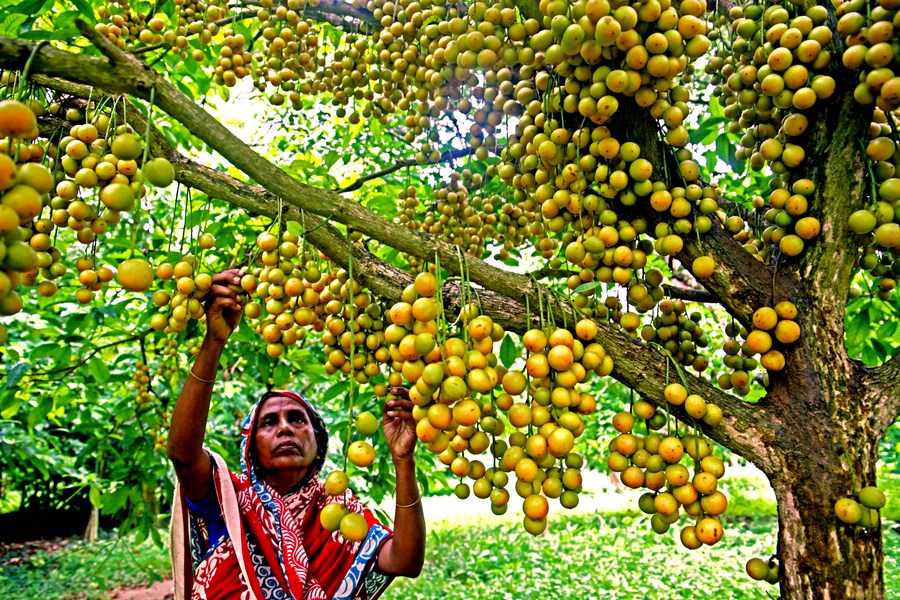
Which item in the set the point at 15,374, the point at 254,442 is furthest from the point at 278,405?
the point at 15,374

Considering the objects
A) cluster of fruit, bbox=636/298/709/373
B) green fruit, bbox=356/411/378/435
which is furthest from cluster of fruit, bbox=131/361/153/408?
cluster of fruit, bbox=636/298/709/373

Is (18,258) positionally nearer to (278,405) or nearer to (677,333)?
(677,333)

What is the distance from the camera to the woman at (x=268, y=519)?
2.05 m

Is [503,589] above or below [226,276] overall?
below

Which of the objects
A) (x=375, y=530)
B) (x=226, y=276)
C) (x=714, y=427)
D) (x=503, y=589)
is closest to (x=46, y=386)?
(x=375, y=530)

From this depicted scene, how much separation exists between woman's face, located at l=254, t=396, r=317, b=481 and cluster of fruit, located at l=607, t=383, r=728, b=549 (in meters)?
1.48

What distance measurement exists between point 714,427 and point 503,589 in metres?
5.31

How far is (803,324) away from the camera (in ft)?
5.20

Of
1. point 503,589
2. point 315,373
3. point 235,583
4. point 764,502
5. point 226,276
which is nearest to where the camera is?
point 226,276

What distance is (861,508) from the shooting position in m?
1.40

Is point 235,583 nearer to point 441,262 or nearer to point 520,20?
point 441,262

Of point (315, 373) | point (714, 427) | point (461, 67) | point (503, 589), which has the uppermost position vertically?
point (461, 67)

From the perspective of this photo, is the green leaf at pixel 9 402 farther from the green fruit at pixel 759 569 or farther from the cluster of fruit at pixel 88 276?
the green fruit at pixel 759 569

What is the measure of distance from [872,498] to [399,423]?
118 cm
